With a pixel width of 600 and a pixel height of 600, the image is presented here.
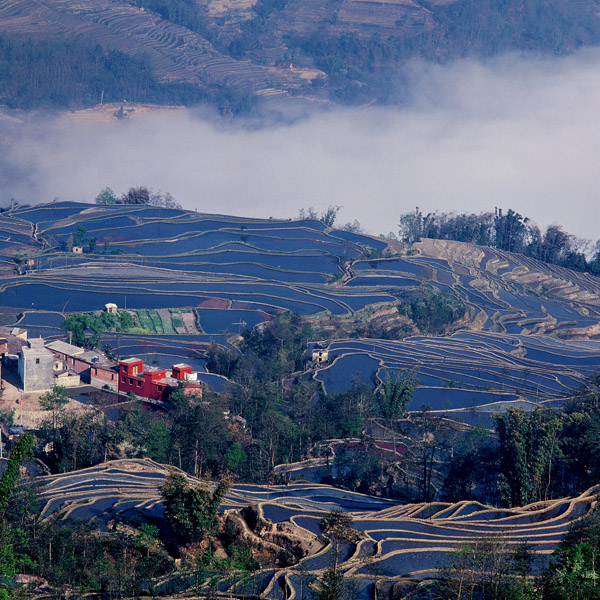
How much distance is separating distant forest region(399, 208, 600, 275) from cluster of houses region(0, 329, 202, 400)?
32443mm

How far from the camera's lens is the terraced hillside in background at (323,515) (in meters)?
17.3

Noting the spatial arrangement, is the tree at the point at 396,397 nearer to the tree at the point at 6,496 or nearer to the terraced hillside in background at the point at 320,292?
the terraced hillside in background at the point at 320,292

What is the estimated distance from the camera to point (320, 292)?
49.6m

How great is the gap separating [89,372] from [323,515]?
49.1ft

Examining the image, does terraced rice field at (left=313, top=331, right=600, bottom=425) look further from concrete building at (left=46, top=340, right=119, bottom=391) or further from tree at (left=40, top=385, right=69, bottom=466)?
tree at (left=40, top=385, right=69, bottom=466)

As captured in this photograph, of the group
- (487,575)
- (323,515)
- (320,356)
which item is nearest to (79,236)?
(320,356)

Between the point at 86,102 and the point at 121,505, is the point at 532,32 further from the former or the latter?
the point at 121,505

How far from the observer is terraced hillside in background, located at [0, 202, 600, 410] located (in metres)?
37.9

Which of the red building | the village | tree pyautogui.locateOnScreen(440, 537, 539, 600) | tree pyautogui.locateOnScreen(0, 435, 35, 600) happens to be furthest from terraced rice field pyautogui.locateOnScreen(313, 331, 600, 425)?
tree pyautogui.locateOnScreen(0, 435, 35, 600)

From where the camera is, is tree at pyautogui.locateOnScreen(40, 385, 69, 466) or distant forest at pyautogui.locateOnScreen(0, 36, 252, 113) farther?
distant forest at pyautogui.locateOnScreen(0, 36, 252, 113)

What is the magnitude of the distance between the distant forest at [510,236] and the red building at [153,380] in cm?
3322

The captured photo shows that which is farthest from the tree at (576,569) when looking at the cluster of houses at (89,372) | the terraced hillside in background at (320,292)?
the cluster of houses at (89,372)

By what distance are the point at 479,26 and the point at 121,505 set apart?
415 ft

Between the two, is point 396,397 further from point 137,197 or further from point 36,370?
point 137,197
